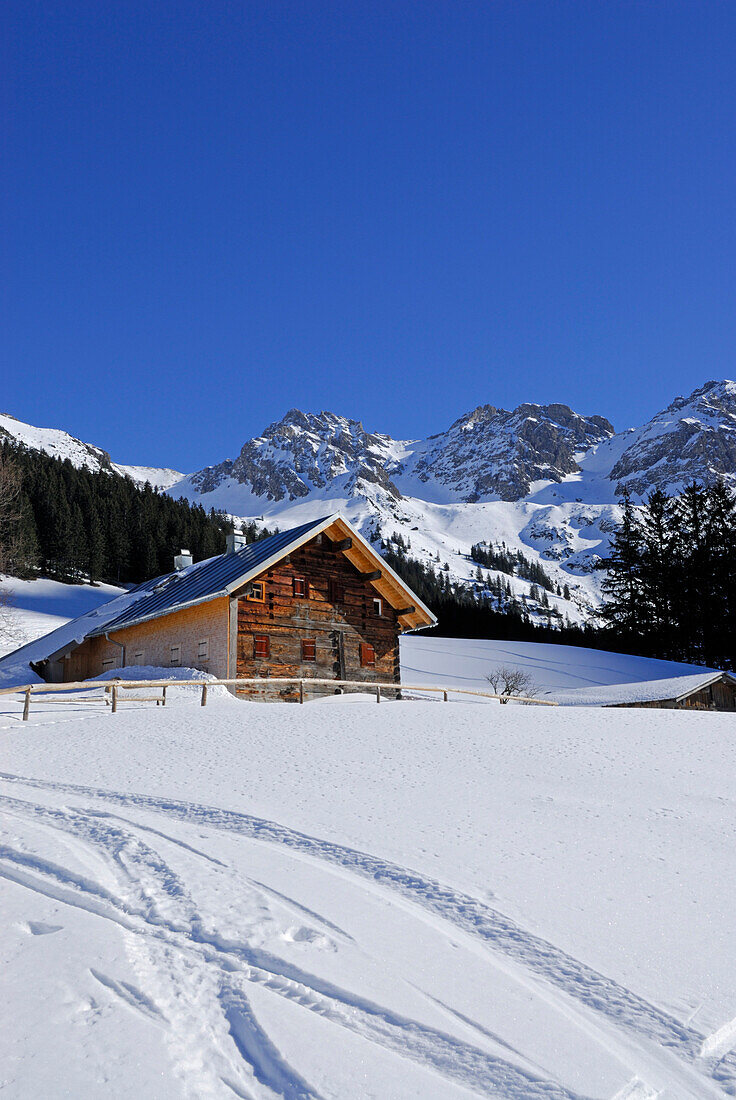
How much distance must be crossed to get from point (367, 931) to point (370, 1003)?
1.12 meters

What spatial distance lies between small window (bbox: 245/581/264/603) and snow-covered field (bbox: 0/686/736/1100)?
41.1ft

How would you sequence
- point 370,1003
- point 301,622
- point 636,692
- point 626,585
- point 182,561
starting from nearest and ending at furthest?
point 370,1003 → point 301,622 → point 636,692 → point 182,561 → point 626,585

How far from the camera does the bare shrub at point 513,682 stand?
130 ft

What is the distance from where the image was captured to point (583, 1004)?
502 centimetres

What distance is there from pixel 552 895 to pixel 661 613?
52.0 metres

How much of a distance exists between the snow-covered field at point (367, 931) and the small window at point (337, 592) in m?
15.0

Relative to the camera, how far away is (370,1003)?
4906mm

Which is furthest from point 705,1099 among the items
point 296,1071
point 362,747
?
point 362,747

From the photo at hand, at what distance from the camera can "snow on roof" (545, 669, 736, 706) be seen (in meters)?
34.2

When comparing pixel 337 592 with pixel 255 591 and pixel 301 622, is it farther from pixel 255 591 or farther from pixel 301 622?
pixel 255 591

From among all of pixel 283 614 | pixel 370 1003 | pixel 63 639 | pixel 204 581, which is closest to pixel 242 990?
pixel 370 1003

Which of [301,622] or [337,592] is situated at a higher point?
[337,592]

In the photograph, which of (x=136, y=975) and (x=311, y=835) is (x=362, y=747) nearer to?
(x=311, y=835)

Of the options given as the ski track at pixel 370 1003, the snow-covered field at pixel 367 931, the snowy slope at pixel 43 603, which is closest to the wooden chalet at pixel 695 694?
the snow-covered field at pixel 367 931
